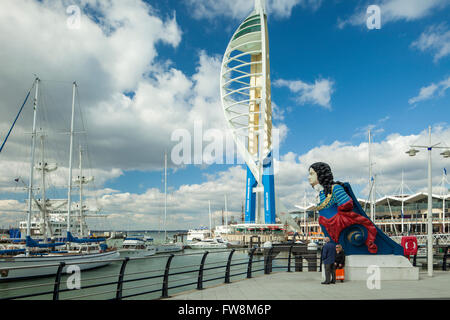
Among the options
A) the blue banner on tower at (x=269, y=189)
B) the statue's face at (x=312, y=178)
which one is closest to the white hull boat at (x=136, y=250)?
the blue banner on tower at (x=269, y=189)

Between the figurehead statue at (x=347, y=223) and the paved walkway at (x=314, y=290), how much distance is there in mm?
1162

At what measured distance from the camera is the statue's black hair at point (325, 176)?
1228 cm

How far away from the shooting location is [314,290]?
10000mm

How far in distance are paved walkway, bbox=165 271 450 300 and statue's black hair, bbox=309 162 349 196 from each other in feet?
9.75

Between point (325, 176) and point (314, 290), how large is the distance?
3.92 m

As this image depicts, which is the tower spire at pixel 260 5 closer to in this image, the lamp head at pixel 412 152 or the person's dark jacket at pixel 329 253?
the lamp head at pixel 412 152

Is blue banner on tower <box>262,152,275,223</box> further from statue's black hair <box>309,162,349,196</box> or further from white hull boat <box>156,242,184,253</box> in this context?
statue's black hair <box>309,162,349,196</box>

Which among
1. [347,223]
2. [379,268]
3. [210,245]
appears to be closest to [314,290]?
[347,223]

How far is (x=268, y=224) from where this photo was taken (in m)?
66.6

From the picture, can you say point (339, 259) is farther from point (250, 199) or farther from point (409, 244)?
point (250, 199)

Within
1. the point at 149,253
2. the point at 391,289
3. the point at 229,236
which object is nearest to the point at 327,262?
the point at 391,289

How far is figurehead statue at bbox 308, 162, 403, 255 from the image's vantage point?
11984 mm

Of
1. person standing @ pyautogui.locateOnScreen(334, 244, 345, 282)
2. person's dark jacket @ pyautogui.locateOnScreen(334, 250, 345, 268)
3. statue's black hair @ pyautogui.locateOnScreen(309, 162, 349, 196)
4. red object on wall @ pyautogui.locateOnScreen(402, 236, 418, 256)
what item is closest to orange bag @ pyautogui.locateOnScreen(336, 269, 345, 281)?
person standing @ pyautogui.locateOnScreen(334, 244, 345, 282)
